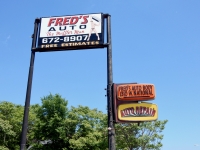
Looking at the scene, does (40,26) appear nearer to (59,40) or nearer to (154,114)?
(59,40)

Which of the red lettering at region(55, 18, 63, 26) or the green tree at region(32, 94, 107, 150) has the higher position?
the red lettering at region(55, 18, 63, 26)

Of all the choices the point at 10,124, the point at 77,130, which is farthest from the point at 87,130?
the point at 10,124

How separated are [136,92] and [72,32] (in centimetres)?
525

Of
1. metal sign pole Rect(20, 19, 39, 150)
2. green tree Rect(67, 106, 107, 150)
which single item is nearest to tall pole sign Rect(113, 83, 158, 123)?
metal sign pole Rect(20, 19, 39, 150)

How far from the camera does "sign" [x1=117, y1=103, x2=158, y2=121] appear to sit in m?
11.2

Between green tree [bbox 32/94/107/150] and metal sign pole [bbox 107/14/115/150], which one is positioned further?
green tree [bbox 32/94/107/150]

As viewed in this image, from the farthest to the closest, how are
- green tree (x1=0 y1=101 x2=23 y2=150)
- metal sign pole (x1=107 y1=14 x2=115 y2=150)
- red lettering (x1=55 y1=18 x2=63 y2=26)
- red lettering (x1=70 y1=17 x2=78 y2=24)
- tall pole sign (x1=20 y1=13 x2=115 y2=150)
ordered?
green tree (x1=0 y1=101 x2=23 y2=150)
red lettering (x1=55 y1=18 x2=63 y2=26)
red lettering (x1=70 y1=17 x2=78 y2=24)
tall pole sign (x1=20 y1=13 x2=115 y2=150)
metal sign pole (x1=107 y1=14 x2=115 y2=150)

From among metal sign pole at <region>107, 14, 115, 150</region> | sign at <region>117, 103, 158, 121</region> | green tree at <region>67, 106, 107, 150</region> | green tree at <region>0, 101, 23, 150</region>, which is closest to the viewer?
metal sign pole at <region>107, 14, 115, 150</region>

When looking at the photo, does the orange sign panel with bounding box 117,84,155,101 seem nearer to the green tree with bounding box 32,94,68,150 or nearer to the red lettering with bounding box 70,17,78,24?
the red lettering with bounding box 70,17,78,24

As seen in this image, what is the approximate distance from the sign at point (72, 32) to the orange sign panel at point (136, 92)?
3.10m

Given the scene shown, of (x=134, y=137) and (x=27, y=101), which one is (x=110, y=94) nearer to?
(x=27, y=101)

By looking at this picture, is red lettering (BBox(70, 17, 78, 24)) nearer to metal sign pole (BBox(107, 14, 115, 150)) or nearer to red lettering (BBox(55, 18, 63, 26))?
red lettering (BBox(55, 18, 63, 26))

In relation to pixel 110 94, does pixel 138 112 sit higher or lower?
lower

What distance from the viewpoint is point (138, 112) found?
36.8 feet
